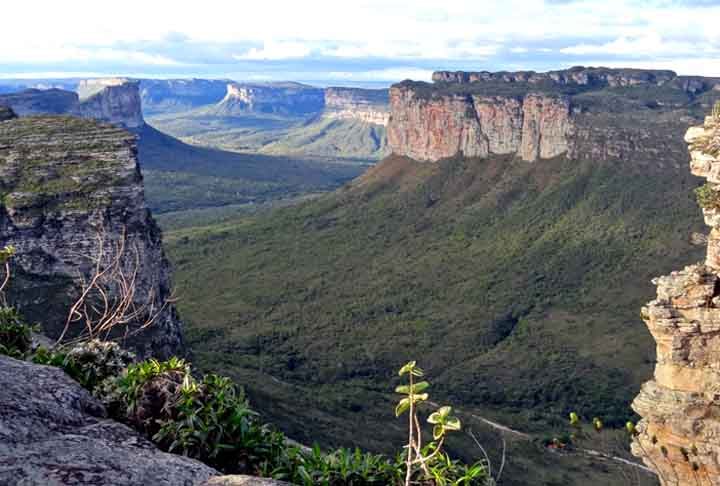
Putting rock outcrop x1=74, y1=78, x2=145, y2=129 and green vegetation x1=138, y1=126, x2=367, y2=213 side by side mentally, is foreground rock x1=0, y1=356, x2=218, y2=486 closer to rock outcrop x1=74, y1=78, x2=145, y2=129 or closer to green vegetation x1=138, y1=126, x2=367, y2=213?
green vegetation x1=138, y1=126, x2=367, y2=213

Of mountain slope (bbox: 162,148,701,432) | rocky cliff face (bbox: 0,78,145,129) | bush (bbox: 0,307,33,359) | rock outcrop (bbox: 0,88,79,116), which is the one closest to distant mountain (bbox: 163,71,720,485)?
mountain slope (bbox: 162,148,701,432)

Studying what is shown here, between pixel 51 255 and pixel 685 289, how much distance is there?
25726mm

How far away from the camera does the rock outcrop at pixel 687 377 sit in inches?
590

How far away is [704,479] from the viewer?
1488 cm

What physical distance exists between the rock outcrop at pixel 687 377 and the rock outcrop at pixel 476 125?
238 feet

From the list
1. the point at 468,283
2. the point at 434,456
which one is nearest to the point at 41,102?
the point at 468,283

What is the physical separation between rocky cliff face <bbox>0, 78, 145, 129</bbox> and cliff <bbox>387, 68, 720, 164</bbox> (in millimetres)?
74323

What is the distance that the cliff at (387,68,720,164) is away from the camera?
260ft

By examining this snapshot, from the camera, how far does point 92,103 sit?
17125 cm

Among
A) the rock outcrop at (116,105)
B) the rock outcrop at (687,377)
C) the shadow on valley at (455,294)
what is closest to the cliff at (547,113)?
the shadow on valley at (455,294)

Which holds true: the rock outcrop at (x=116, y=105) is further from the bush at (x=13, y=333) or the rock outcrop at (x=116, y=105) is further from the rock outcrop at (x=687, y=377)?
the rock outcrop at (x=687, y=377)

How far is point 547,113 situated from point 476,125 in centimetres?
1264

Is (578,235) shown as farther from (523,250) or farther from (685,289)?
(685,289)

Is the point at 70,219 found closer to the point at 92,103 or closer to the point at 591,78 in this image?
the point at 591,78
